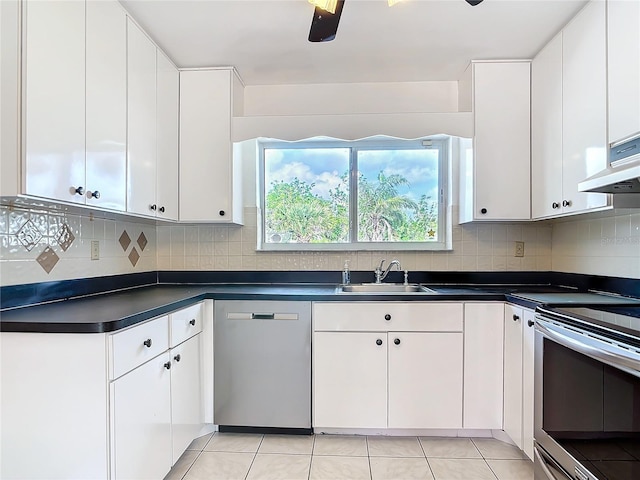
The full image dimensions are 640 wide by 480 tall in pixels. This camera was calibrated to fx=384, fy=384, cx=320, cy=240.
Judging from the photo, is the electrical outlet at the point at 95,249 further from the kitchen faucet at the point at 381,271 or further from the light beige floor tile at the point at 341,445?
the kitchen faucet at the point at 381,271

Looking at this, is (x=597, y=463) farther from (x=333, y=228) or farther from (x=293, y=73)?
(x=293, y=73)

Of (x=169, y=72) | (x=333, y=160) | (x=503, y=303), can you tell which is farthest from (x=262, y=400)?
(x=169, y=72)

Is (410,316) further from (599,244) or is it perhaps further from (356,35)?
(356,35)

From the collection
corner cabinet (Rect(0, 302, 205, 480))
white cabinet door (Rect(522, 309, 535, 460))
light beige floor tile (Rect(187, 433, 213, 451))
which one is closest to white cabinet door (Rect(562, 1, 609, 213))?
white cabinet door (Rect(522, 309, 535, 460))

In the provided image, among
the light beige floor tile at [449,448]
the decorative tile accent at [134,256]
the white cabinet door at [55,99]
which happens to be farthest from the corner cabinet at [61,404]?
the light beige floor tile at [449,448]

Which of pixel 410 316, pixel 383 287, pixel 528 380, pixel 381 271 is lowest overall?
pixel 528 380

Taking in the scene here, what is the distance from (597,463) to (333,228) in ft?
6.57

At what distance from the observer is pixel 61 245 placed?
6.19 ft

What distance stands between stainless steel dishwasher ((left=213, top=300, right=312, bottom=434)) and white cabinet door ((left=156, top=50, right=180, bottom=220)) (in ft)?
2.42

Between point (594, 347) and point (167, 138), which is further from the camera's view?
point (167, 138)

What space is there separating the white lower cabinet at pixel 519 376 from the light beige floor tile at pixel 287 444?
1.12m

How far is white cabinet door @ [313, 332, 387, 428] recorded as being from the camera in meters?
2.24

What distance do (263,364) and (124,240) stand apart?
3.88 feet

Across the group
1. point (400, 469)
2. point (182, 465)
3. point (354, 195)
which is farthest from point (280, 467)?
point (354, 195)
